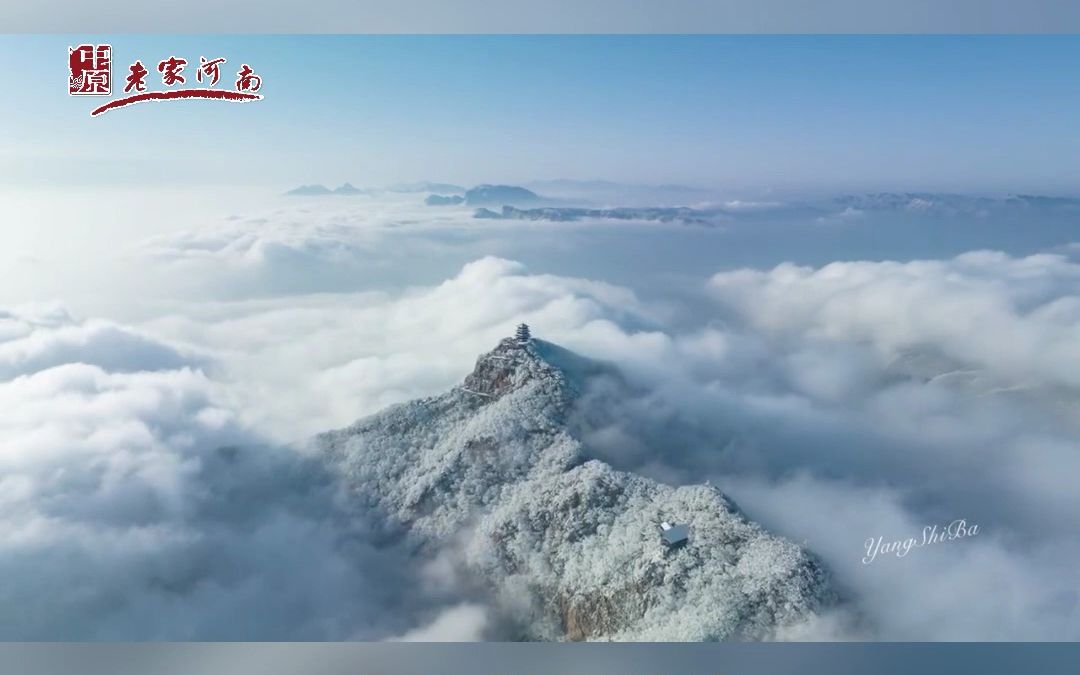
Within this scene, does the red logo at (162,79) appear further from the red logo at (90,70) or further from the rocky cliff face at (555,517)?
the rocky cliff face at (555,517)

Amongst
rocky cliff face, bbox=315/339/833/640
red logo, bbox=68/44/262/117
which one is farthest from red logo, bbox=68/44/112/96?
rocky cliff face, bbox=315/339/833/640

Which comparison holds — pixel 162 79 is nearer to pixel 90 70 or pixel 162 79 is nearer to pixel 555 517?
pixel 90 70

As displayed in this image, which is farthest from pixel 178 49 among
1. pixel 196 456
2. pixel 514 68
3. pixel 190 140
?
Answer: pixel 196 456

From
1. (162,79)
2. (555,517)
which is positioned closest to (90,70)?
(162,79)

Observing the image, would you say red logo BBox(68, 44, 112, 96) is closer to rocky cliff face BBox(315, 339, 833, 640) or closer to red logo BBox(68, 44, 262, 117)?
red logo BBox(68, 44, 262, 117)

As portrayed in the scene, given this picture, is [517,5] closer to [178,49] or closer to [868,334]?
[178,49]

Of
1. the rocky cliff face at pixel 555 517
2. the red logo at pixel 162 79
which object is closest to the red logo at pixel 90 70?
the red logo at pixel 162 79
